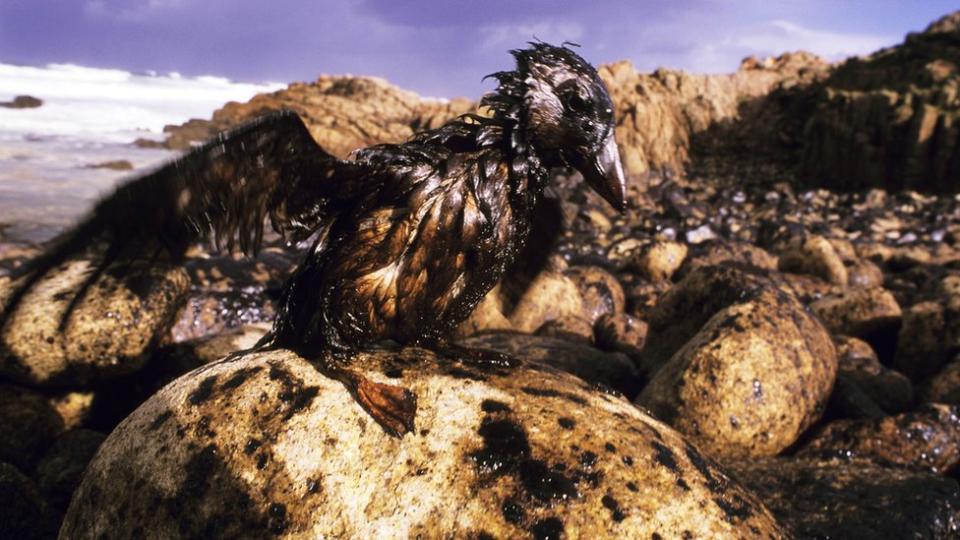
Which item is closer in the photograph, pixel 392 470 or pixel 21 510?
pixel 392 470

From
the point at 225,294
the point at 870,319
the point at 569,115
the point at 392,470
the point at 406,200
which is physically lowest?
the point at 225,294

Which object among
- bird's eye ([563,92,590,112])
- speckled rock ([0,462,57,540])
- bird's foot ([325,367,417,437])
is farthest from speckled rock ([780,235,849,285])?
speckled rock ([0,462,57,540])

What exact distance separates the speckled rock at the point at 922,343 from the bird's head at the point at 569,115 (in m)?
5.49

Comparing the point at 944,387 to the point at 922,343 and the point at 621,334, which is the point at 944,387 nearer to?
the point at 922,343

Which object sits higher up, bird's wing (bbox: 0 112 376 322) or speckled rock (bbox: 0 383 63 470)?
bird's wing (bbox: 0 112 376 322)

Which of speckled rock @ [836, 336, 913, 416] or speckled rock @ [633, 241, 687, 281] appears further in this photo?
speckled rock @ [633, 241, 687, 281]

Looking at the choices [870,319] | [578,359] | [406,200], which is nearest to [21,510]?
[406,200]

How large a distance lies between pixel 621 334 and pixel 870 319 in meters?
2.89

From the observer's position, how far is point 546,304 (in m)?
7.43

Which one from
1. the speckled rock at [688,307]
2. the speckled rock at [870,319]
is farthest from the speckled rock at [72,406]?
the speckled rock at [870,319]

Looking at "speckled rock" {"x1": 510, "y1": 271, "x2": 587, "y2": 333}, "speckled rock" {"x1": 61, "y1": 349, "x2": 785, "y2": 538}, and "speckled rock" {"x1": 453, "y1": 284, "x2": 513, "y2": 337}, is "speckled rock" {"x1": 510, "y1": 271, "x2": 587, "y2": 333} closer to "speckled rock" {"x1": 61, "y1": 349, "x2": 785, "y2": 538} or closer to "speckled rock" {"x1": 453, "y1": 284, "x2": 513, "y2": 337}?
"speckled rock" {"x1": 453, "y1": 284, "x2": 513, "y2": 337}

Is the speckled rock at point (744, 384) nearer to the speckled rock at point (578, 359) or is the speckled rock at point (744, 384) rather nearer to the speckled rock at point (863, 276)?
the speckled rock at point (578, 359)

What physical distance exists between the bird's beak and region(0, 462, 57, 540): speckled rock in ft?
10.2

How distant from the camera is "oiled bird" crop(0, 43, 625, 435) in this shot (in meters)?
2.88
